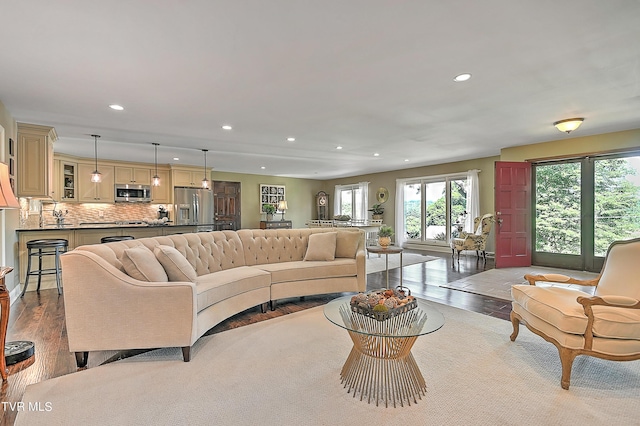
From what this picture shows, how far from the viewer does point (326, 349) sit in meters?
2.59

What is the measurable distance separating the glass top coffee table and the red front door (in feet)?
15.8

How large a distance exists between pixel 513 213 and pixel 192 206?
7745 millimetres

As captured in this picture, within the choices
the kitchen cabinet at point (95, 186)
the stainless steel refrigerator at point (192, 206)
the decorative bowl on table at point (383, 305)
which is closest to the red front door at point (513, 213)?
the decorative bowl on table at point (383, 305)

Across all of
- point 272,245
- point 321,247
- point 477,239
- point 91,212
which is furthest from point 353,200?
point 91,212

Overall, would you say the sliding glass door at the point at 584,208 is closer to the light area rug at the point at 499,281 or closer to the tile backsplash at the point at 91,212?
the light area rug at the point at 499,281

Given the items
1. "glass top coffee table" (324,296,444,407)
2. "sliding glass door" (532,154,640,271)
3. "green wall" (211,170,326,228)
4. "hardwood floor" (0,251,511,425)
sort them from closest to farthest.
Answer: "glass top coffee table" (324,296,444,407) < "hardwood floor" (0,251,511,425) < "sliding glass door" (532,154,640,271) < "green wall" (211,170,326,228)

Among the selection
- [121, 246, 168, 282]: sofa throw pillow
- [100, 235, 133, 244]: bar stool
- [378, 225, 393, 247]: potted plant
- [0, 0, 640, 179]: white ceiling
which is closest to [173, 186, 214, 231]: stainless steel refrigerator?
[100, 235, 133, 244]: bar stool

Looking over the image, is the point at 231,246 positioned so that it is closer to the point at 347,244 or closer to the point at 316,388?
the point at 347,244

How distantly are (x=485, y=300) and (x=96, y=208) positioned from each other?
854 cm

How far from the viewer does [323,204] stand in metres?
12.3

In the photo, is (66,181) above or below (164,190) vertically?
above

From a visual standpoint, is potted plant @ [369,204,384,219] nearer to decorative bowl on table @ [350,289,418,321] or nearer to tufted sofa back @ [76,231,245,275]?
tufted sofa back @ [76,231,245,275]

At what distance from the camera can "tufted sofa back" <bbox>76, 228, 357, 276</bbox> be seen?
134 inches

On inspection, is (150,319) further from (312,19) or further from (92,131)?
(92,131)
